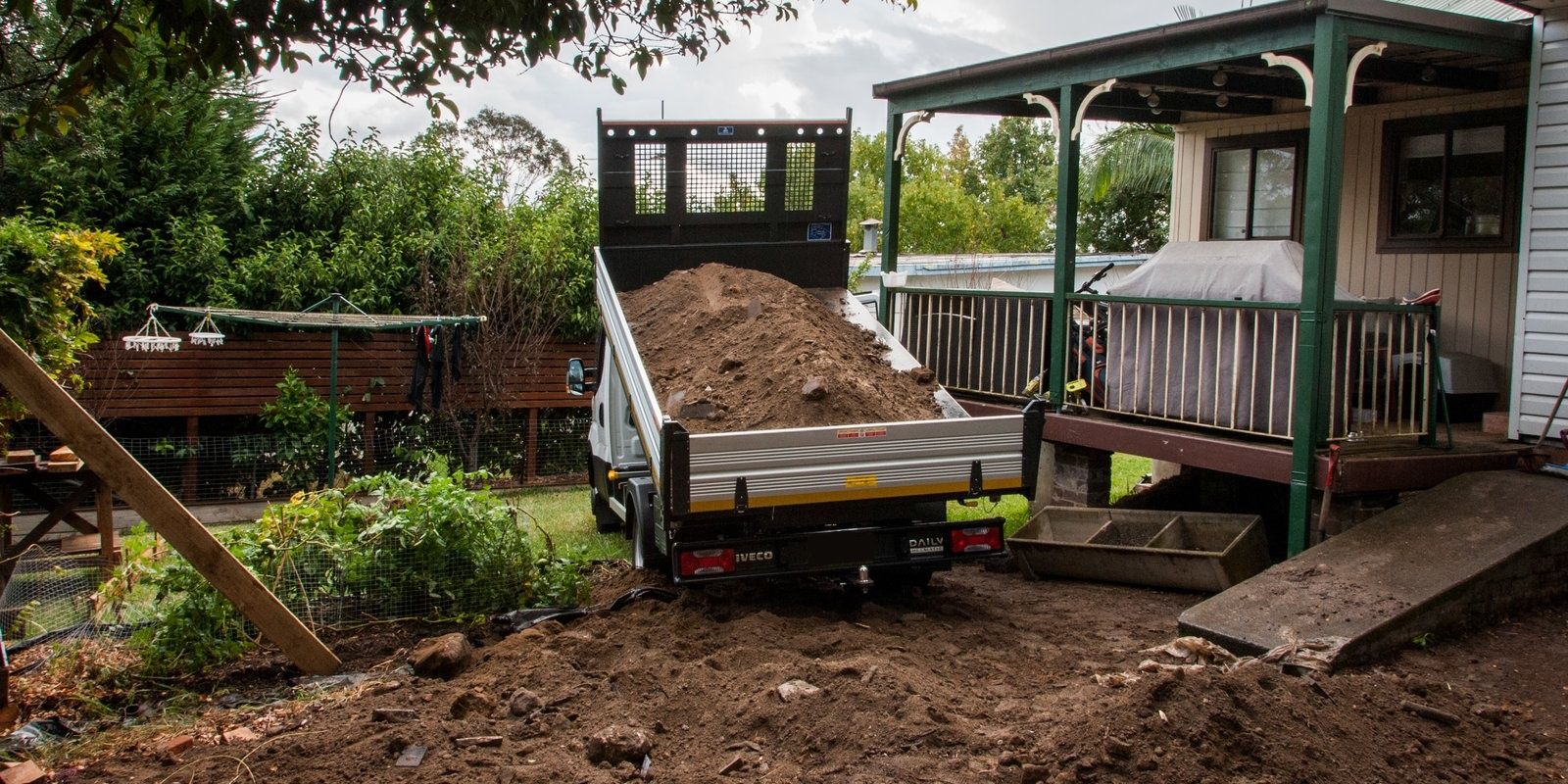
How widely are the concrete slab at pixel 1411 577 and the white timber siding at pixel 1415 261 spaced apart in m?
2.25

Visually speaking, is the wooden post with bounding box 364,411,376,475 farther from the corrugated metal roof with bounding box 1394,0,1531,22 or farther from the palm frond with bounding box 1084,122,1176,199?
the palm frond with bounding box 1084,122,1176,199

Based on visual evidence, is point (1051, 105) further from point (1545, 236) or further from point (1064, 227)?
point (1545, 236)

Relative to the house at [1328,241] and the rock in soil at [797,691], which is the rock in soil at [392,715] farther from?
the house at [1328,241]

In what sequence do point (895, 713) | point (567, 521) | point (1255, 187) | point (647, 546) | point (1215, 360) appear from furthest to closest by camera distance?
point (567, 521) → point (1255, 187) → point (1215, 360) → point (647, 546) → point (895, 713)

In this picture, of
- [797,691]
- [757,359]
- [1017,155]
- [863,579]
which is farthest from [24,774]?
[1017,155]

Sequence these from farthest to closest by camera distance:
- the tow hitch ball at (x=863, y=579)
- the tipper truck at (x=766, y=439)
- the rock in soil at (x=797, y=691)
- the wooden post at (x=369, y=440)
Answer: the wooden post at (x=369, y=440)
the tow hitch ball at (x=863, y=579)
the tipper truck at (x=766, y=439)
the rock in soil at (x=797, y=691)

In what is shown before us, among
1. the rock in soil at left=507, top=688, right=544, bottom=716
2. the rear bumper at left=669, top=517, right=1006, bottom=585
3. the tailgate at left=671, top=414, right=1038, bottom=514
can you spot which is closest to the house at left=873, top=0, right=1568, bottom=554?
the tailgate at left=671, top=414, right=1038, bottom=514

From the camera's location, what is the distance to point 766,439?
687 cm

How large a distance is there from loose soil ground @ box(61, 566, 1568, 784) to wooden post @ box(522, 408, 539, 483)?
905 centimetres

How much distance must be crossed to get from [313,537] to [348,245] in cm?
868

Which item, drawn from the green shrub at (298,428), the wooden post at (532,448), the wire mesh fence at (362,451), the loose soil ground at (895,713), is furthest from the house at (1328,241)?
the green shrub at (298,428)

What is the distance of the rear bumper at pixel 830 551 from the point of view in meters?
7.16

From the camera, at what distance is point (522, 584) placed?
7992mm

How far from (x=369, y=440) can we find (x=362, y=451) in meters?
0.24
